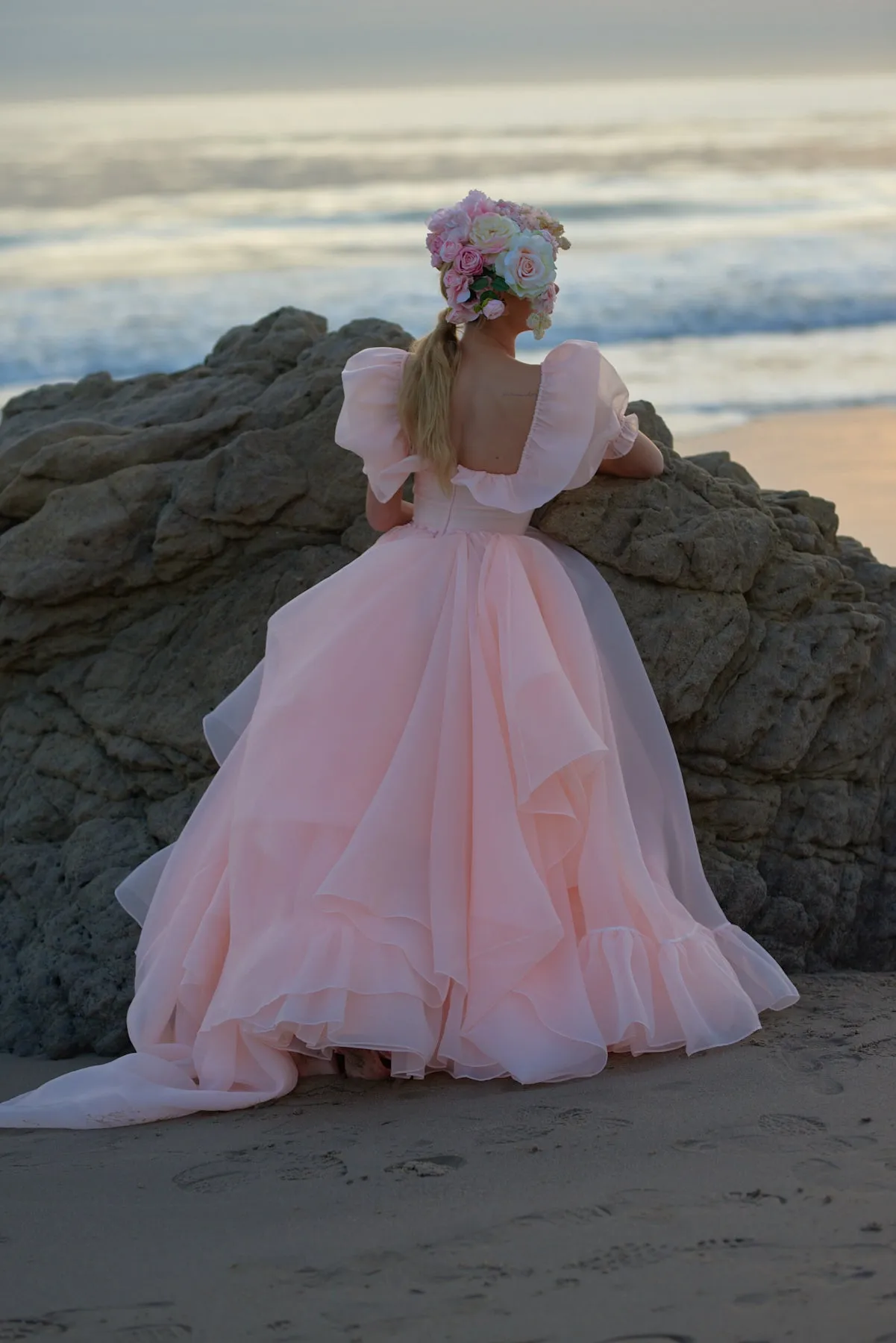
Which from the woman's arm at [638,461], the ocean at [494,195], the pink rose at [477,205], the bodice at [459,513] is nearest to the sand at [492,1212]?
the bodice at [459,513]

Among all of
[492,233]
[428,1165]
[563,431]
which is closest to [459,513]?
[563,431]

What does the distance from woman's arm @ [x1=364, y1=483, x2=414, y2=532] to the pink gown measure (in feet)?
0.27

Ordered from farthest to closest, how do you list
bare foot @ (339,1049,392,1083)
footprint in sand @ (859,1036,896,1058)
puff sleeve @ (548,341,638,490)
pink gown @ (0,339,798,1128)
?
puff sleeve @ (548,341,638,490), bare foot @ (339,1049,392,1083), pink gown @ (0,339,798,1128), footprint in sand @ (859,1036,896,1058)

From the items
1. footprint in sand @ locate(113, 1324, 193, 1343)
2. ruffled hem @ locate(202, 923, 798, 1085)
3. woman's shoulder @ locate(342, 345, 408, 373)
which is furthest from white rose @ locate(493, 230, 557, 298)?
footprint in sand @ locate(113, 1324, 193, 1343)

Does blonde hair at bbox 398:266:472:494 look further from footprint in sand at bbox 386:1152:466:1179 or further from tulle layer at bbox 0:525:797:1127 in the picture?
footprint in sand at bbox 386:1152:466:1179

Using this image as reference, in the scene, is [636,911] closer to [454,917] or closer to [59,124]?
[454,917]

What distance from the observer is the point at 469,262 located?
178 inches

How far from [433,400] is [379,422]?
222 millimetres

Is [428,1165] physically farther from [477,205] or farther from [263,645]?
[477,205]

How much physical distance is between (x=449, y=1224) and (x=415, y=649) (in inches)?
72.1

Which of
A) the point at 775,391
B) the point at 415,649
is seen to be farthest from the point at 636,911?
the point at 775,391

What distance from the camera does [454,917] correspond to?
412cm

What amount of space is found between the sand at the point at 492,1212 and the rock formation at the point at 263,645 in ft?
3.92

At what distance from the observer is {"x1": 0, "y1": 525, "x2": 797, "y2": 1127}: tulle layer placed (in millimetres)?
4035
